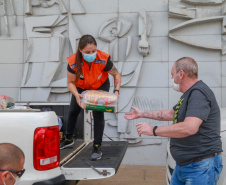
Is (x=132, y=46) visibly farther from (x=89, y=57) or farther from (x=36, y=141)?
(x=36, y=141)

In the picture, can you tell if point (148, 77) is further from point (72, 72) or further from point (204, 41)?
point (72, 72)

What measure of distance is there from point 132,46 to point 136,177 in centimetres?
280

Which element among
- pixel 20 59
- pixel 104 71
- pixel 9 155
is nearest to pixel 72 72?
pixel 104 71

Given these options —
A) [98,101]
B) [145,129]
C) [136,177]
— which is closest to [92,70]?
[98,101]

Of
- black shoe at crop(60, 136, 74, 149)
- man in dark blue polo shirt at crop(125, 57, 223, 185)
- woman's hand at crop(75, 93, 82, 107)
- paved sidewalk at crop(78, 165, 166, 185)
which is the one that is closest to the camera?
man in dark blue polo shirt at crop(125, 57, 223, 185)

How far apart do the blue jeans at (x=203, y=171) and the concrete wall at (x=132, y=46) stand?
13.6 feet

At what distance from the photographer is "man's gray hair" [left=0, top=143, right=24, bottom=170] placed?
1.65 meters

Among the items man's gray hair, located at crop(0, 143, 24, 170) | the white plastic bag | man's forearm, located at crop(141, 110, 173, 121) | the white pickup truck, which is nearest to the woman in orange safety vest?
the white plastic bag

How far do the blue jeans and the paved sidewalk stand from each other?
3.08 m

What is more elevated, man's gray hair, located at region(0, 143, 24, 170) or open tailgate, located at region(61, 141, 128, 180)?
man's gray hair, located at region(0, 143, 24, 170)

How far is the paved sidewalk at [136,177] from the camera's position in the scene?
18.8ft

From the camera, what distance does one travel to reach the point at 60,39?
7090mm

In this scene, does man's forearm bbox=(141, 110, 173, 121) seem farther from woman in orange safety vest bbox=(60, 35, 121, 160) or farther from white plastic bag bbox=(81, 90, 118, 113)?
woman in orange safety vest bbox=(60, 35, 121, 160)

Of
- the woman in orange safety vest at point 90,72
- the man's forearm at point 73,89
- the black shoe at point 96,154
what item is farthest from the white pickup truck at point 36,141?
the man's forearm at point 73,89
